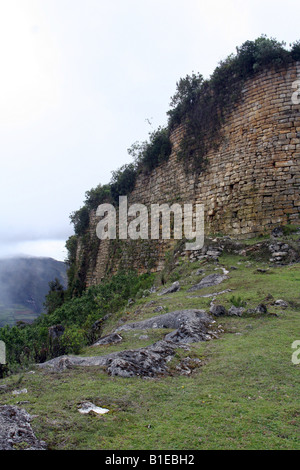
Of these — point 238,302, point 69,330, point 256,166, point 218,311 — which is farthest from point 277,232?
point 69,330

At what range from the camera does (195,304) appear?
707cm

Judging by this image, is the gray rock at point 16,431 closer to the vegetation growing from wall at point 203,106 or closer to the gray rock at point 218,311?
the gray rock at point 218,311

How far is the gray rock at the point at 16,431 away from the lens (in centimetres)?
239

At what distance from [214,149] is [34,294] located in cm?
3033

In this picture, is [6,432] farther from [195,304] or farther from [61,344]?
[195,304]

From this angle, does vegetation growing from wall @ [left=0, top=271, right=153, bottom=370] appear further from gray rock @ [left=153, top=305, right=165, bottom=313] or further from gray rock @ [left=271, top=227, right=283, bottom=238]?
gray rock @ [left=271, top=227, right=283, bottom=238]

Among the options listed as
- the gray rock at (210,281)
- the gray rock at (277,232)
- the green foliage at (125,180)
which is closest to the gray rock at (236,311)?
the gray rock at (210,281)

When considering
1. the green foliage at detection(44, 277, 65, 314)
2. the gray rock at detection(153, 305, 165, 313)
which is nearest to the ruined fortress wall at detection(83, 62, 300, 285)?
the gray rock at detection(153, 305, 165, 313)

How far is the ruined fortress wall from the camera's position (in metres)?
10.8

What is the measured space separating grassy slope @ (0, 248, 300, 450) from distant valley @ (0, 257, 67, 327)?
2618 centimetres

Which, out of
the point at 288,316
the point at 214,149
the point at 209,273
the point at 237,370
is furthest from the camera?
the point at 214,149

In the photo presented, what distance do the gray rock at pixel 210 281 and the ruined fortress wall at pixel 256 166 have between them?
2.83 metres

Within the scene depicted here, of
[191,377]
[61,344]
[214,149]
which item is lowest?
[61,344]
